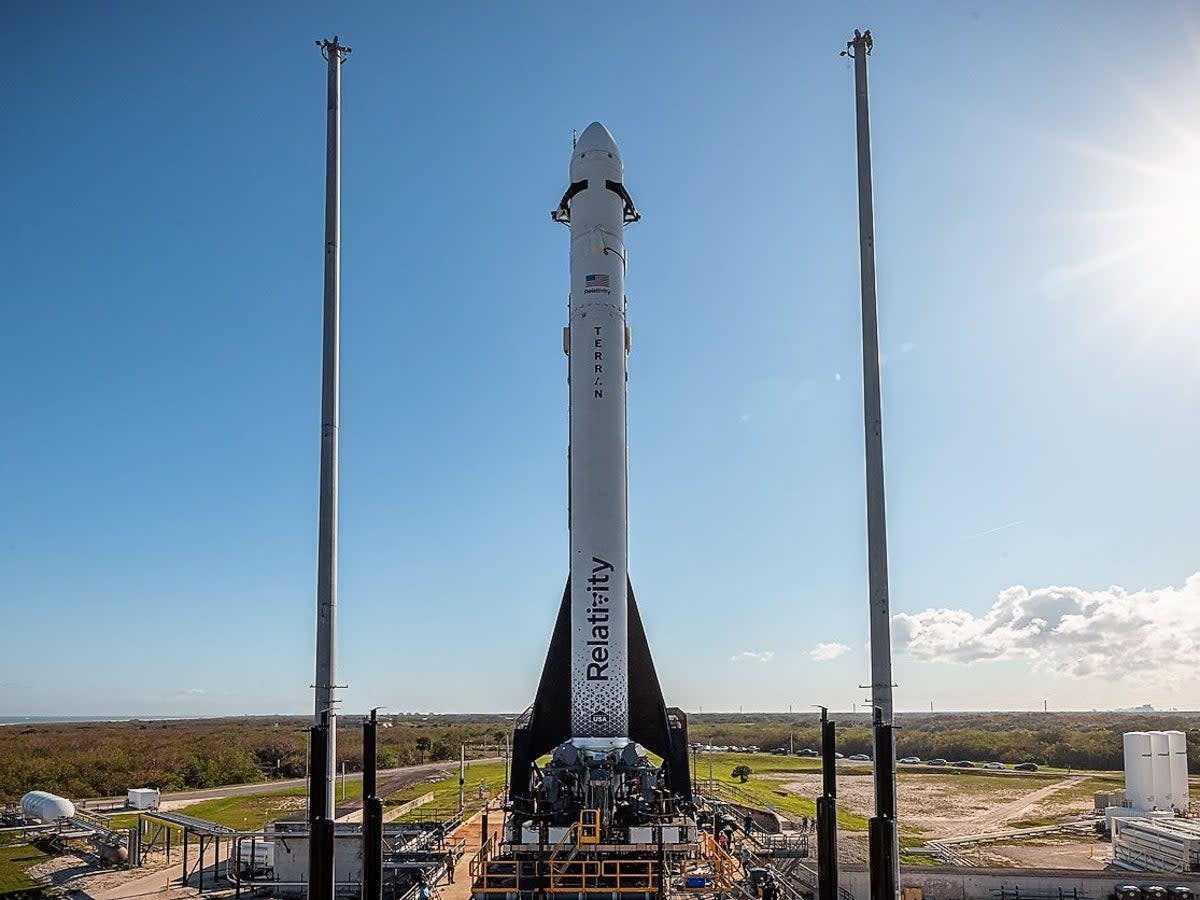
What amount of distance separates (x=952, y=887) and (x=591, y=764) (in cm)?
1402

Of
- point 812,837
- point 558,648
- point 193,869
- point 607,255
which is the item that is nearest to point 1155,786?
point 812,837

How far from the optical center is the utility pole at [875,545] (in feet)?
43.2

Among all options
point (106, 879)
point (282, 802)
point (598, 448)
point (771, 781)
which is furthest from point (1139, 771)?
point (106, 879)

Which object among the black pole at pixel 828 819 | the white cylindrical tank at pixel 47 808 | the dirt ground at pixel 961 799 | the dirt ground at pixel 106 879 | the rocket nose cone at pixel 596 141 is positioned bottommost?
the dirt ground at pixel 961 799

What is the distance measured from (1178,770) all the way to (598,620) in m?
33.6

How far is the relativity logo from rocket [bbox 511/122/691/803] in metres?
0.02

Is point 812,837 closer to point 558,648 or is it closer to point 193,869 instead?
point 558,648

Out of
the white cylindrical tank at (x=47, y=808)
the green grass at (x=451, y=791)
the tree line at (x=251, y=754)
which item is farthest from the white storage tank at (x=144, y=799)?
the green grass at (x=451, y=791)

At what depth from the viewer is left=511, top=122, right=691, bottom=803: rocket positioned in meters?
24.1

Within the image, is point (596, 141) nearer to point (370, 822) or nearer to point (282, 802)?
point (370, 822)

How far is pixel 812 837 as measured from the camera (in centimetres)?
3622

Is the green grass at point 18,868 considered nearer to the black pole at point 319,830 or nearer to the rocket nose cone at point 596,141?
the black pole at point 319,830

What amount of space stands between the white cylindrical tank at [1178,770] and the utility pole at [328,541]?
135ft

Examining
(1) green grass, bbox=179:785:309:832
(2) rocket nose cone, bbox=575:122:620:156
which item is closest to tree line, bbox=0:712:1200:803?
(1) green grass, bbox=179:785:309:832
